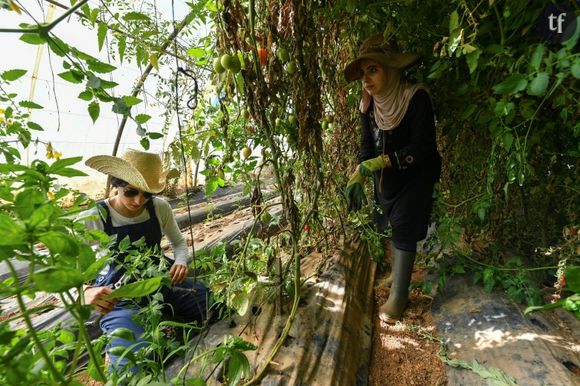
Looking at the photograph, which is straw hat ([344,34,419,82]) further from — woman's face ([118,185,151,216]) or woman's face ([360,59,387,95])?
woman's face ([118,185,151,216])

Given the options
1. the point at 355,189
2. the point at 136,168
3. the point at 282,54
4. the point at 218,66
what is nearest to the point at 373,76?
the point at 355,189

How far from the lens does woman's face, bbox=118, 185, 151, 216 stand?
1.50 m

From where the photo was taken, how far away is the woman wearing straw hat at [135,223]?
56.1 inches

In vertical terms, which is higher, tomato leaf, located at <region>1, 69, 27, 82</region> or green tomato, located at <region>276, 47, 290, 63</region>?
green tomato, located at <region>276, 47, 290, 63</region>

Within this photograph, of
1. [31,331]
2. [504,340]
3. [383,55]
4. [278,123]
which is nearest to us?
[31,331]

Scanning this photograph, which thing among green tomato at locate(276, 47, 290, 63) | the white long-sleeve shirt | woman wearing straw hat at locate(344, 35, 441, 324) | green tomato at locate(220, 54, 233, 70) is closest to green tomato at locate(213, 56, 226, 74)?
green tomato at locate(220, 54, 233, 70)

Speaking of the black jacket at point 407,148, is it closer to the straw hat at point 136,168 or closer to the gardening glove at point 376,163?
the gardening glove at point 376,163

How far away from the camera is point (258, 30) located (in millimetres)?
1053

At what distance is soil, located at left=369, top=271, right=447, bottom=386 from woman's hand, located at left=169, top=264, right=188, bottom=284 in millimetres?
1016

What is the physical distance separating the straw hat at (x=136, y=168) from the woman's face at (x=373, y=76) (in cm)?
109

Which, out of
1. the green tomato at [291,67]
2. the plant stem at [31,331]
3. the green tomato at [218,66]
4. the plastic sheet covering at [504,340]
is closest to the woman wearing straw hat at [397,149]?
the plastic sheet covering at [504,340]

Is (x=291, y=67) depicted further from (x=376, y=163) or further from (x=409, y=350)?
(x=409, y=350)

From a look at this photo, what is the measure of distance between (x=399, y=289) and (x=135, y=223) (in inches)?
56.0

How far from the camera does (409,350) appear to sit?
1479mm
